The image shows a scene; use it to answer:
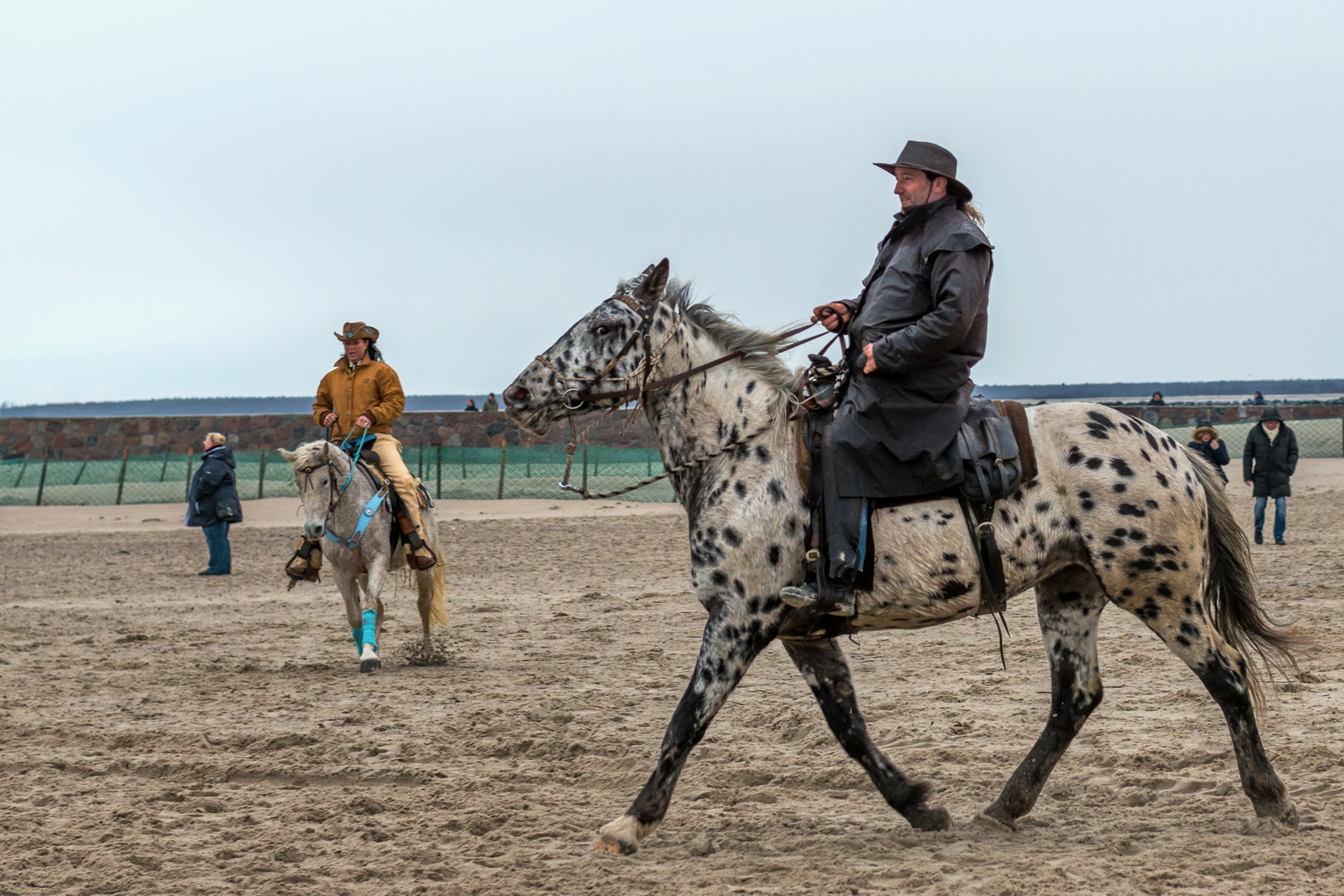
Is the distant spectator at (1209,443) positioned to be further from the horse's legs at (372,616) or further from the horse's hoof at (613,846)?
the horse's hoof at (613,846)

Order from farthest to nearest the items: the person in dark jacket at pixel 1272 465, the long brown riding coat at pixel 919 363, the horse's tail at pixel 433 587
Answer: the person in dark jacket at pixel 1272 465 < the horse's tail at pixel 433 587 < the long brown riding coat at pixel 919 363

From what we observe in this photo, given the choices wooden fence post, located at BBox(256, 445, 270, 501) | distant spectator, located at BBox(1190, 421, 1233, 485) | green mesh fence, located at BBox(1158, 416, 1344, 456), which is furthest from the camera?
green mesh fence, located at BBox(1158, 416, 1344, 456)

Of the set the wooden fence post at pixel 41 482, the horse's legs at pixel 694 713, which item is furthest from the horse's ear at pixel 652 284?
the wooden fence post at pixel 41 482

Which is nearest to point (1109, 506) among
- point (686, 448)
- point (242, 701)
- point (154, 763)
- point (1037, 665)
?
point (686, 448)

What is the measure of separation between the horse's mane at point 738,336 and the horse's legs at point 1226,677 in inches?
64.6

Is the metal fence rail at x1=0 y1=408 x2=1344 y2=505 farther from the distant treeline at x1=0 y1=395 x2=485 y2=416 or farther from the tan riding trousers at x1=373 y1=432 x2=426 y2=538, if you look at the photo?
the distant treeline at x1=0 y1=395 x2=485 y2=416

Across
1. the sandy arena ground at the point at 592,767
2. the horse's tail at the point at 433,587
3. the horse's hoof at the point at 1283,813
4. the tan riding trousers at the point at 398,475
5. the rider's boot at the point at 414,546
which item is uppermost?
the tan riding trousers at the point at 398,475

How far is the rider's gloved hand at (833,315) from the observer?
502 centimetres

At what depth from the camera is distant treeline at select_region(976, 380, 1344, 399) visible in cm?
8419

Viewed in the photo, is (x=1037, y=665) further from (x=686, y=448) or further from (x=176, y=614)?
(x=176, y=614)

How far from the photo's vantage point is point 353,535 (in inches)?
358

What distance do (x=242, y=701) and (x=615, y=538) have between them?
12.2m

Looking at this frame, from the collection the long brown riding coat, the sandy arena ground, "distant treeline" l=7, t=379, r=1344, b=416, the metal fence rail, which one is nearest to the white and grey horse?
the sandy arena ground

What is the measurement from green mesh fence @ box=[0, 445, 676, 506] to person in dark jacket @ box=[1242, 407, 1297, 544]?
42.2 ft
